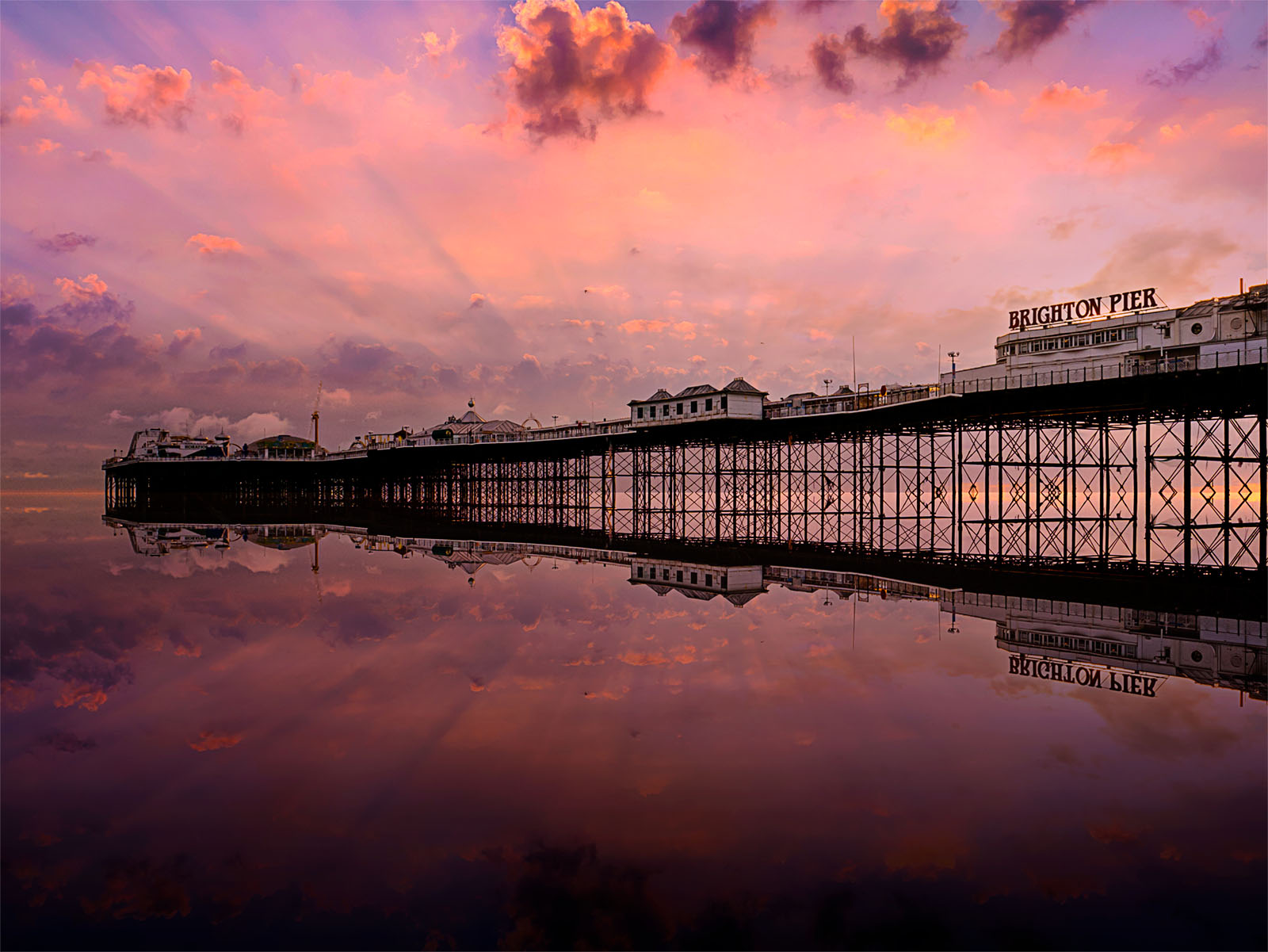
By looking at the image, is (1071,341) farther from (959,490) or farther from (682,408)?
(682,408)

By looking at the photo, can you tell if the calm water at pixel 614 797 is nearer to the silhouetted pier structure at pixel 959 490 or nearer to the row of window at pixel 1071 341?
the silhouetted pier structure at pixel 959 490

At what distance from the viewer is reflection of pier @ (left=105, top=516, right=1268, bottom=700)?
12.5m

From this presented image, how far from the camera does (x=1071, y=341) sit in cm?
4003

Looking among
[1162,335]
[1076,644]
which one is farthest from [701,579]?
[1162,335]

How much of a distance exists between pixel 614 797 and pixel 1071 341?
42366 mm

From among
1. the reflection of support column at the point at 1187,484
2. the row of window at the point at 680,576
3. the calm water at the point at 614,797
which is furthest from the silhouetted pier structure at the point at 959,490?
the calm water at the point at 614,797

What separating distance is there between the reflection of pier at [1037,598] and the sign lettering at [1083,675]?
0.03m

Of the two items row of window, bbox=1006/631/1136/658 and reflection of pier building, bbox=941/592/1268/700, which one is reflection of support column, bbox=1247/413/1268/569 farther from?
row of window, bbox=1006/631/1136/658

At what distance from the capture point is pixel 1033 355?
1634 inches

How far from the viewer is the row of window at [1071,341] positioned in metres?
37.6

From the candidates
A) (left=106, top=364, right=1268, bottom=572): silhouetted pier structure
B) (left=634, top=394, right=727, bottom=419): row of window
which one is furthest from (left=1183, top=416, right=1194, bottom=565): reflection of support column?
(left=634, top=394, right=727, bottom=419): row of window

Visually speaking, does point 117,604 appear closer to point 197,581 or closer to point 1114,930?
point 197,581

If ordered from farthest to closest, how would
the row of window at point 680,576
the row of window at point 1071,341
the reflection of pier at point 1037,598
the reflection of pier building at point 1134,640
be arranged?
the row of window at point 1071,341 < the row of window at point 680,576 < the reflection of pier at point 1037,598 < the reflection of pier building at point 1134,640

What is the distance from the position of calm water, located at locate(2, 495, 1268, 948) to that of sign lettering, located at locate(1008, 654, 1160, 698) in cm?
32
